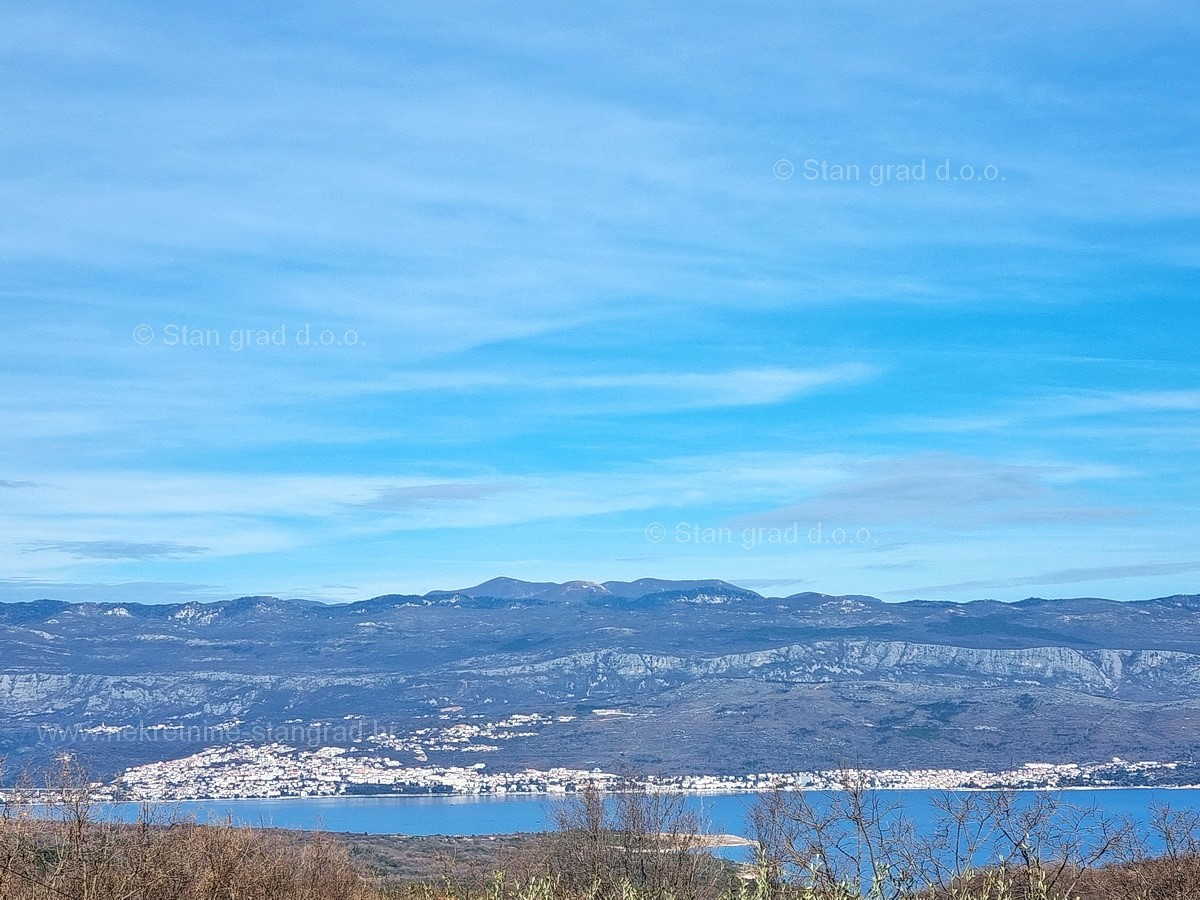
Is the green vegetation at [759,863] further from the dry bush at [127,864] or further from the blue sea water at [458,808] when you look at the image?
the blue sea water at [458,808]

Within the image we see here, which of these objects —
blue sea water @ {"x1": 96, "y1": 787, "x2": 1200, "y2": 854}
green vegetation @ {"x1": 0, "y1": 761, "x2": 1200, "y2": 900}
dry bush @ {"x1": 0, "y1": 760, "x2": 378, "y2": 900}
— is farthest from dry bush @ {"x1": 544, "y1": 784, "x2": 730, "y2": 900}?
blue sea water @ {"x1": 96, "y1": 787, "x2": 1200, "y2": 854}

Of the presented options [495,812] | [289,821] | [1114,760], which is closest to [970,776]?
[1114,760]

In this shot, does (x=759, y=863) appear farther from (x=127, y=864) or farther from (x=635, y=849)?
(x=635, y=849)

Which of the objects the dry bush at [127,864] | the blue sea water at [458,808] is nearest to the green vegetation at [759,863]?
the dry bush at [127,864]

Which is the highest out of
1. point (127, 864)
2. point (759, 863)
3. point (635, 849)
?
point (759, 863)

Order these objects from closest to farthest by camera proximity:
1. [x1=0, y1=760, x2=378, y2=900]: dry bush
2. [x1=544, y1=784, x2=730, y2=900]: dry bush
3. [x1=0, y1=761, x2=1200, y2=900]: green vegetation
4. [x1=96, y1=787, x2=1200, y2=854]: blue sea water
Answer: [x1=0, y1=761, x2=1200, y2=900]: green vegetation, [x1=0, y1=760, x2=378, y2=900]: dry bush, [x1=544, y1=784, x2=730, y2=900]: dry bush, [x1=96, y1=787, x2=1200, y2=854]: blue sea water

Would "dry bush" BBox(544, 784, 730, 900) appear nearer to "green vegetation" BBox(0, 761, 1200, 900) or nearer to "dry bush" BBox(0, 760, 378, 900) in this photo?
"green vegetation" BBox(0, 761, 1200, 900)

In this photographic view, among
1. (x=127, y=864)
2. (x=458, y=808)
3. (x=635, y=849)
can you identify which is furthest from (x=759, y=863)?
(x=458, y=808)

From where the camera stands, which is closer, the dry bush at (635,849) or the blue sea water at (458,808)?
the dry bush at (635,849)

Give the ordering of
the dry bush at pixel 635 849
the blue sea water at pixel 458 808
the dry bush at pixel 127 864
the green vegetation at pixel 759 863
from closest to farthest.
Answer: the green vegetation at pixel 759 863, the dry bush at pixel 127 864, the dry bush at pixel 635 849, the blue sea water at pixel 458 808

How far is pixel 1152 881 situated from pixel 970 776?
16528 centimetres

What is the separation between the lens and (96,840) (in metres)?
18.3

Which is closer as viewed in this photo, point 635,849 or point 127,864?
point 127,864

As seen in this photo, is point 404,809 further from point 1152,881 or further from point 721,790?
point 1152,881
